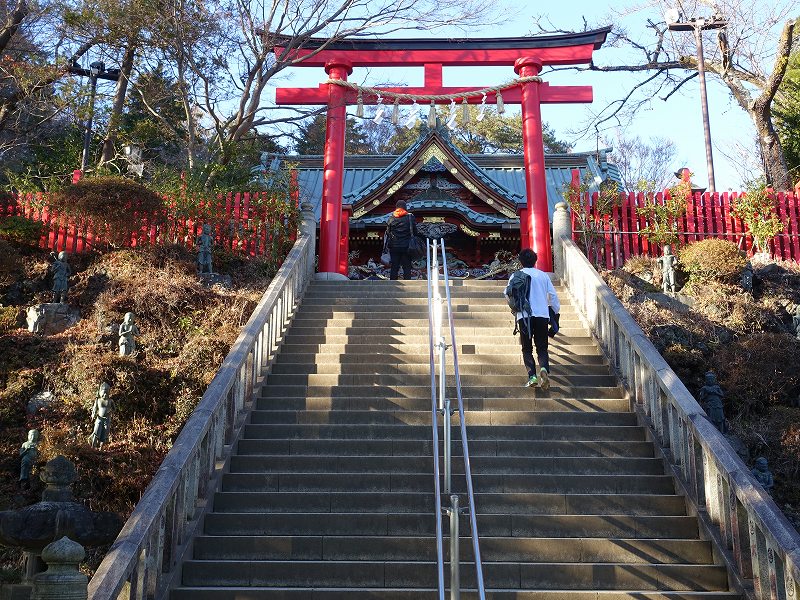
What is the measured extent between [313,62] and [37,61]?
5.01 meters

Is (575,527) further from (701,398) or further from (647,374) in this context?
(701,398)

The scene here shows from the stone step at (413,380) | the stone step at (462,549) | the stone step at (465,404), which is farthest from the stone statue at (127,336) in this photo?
the stone step at (462,549)

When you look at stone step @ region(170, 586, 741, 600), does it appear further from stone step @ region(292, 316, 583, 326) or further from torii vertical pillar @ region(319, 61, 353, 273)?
torii vertical pillar @ region(319, 61, 353, 273)

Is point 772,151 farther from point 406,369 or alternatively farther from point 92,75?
point 92,75

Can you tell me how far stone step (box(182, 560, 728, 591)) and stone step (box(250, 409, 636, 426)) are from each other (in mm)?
2169

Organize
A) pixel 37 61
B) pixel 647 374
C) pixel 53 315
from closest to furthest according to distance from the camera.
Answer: pixel 647 374, pixel 53 315, pixel 37 61

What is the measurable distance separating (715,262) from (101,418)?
28.6ft

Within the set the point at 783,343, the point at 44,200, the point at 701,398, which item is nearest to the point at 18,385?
the point at 44,200

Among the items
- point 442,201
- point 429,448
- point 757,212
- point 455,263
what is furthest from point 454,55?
point 429,448

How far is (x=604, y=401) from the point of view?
8.23 m

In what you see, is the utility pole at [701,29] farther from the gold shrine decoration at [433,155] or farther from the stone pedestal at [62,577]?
the stone pedestal at [62,577]

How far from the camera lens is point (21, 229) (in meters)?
13.4

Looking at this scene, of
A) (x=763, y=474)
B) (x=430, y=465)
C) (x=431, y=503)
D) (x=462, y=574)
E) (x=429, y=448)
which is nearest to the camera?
(x=462, y=574)

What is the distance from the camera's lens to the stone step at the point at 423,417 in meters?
7.93
